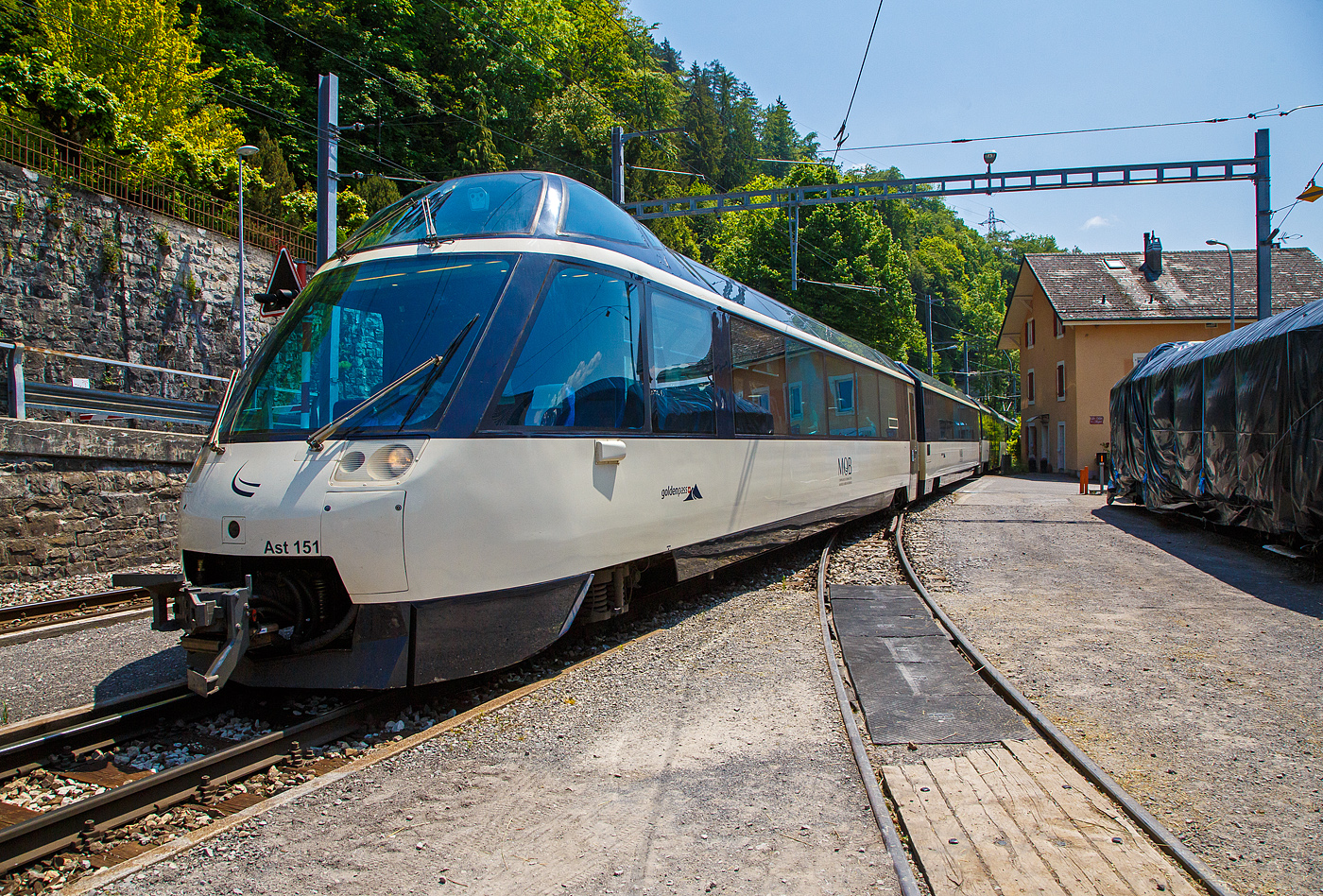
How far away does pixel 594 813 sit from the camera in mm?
3506

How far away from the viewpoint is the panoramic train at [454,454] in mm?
4285

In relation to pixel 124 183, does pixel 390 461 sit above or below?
below

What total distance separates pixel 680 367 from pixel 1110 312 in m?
32.1

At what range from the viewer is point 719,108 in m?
78.0

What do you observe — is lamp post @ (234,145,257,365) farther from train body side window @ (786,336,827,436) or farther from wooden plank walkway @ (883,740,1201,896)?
wooden plank walkway @ (883,740,1201,896)

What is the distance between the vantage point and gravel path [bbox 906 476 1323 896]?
349 centimetres

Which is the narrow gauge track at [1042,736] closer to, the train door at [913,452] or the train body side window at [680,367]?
the train body side window at [680,367]

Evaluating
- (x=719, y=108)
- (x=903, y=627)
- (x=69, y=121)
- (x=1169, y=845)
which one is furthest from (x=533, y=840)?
(x=719, y=108)

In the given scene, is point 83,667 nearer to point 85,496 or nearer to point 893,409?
point 85,496

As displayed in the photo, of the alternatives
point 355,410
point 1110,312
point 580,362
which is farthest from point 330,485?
point 1110,312

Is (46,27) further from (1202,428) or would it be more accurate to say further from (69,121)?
(1202,428)

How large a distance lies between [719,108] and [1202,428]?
72.2 m

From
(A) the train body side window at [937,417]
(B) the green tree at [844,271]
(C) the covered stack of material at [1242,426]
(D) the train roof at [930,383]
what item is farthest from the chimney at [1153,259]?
(C) the covered stack of material at [1242,426]

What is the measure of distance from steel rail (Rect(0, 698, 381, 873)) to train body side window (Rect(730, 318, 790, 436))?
437 centimetres
